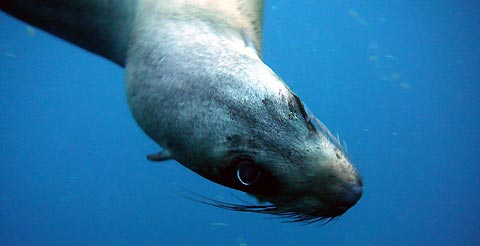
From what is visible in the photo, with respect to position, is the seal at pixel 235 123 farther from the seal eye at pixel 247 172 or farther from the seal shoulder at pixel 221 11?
the seal shoulder at pixel 221 11

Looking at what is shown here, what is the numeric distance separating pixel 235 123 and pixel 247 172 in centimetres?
21

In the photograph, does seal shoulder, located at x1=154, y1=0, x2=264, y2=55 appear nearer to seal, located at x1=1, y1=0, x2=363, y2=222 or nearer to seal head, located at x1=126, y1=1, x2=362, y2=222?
seal, located at x1=1, y1=0, x2=363, y2=222

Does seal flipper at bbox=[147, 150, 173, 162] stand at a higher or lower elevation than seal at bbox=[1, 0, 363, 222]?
lower

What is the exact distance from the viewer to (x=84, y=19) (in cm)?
295

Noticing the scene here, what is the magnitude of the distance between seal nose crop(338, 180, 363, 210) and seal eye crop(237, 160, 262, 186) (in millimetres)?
338

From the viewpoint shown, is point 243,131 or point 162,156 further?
point 162,156

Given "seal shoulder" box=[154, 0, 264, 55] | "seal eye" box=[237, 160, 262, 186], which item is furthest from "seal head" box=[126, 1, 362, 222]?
"seal shoulder" box=[154, 0, 264, 55]

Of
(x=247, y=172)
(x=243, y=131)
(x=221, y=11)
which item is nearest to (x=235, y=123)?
(x=243, y=131)

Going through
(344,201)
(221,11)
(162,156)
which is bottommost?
(162,156)

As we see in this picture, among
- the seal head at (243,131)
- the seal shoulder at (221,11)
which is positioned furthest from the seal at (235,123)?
the seal shoulder at (221,11)

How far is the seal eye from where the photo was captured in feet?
5.78

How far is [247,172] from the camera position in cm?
179

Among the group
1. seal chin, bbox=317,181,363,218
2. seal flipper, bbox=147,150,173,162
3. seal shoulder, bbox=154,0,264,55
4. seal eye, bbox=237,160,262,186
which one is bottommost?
seal flipper, bbox=147,150,173,162

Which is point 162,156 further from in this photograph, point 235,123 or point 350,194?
point 350,194
